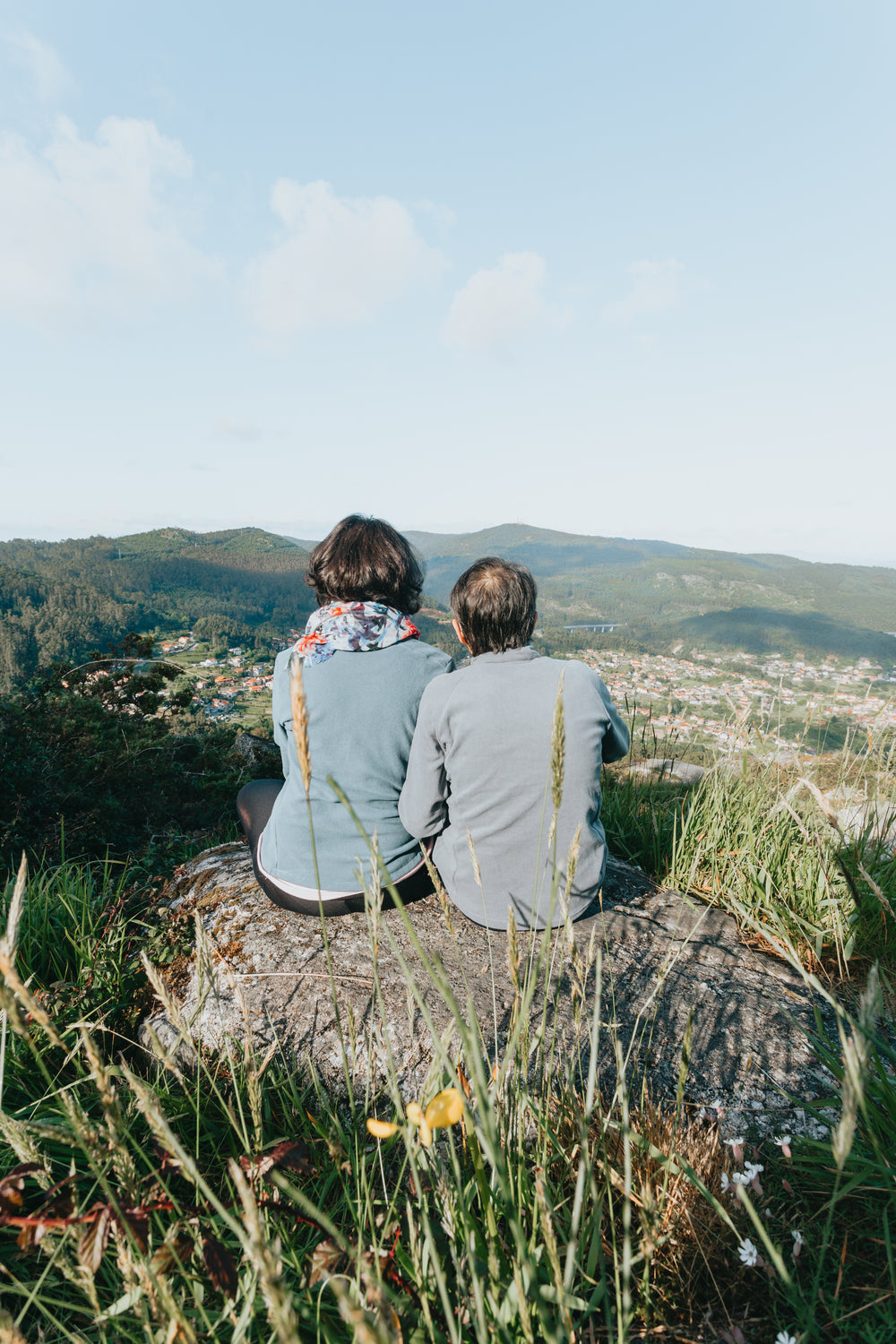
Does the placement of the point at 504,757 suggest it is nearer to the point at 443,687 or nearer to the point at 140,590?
the point at 443,687

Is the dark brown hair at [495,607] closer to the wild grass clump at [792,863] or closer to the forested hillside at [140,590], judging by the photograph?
the wild grass clump at [792,863]

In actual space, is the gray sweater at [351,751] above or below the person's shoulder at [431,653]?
below

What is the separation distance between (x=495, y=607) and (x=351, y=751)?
0.89 m

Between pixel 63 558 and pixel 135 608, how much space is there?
3541 centimetres

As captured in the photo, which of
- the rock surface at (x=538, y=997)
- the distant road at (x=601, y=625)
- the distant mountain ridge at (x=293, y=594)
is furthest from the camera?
the distant road at (x=601, y=625)

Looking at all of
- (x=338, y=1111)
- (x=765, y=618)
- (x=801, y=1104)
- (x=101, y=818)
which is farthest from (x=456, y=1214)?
(x=765, y=618)

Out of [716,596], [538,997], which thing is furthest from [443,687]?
[716,596]

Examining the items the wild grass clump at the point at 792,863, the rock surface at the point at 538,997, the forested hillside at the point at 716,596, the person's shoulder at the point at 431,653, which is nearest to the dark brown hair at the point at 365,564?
the person's shoulder at the point at 431,653

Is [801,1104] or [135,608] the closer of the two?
[801,1104]

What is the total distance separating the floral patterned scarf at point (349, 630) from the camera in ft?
7.80

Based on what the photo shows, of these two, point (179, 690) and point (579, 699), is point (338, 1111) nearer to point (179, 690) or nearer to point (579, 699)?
point (579, 699)

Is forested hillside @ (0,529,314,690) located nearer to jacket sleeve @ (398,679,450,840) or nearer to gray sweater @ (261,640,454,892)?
gray sweater @ (261,640,454,892)

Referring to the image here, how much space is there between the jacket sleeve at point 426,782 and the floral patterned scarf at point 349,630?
32 centimetres

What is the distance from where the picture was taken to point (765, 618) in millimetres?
61000
